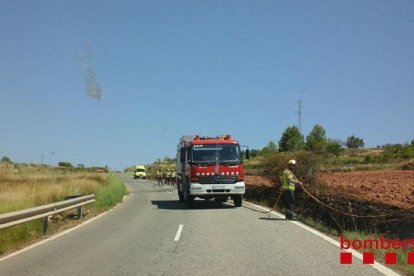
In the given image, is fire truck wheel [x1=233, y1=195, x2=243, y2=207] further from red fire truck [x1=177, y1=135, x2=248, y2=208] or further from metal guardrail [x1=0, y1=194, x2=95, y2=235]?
metal guardrail [x1=0, y1=194, x2=95, y2=235]

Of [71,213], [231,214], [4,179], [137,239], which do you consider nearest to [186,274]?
[137,239]

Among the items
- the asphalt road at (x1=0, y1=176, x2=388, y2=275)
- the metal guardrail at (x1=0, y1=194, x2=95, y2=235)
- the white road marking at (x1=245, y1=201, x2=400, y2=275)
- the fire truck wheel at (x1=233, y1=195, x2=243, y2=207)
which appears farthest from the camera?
the fire truck wheel at (x1=233, y1=195, x2=243, y2=207)

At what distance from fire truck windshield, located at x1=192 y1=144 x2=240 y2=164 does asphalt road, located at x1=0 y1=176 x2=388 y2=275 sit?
564 centimetres

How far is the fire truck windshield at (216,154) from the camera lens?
21.0 m

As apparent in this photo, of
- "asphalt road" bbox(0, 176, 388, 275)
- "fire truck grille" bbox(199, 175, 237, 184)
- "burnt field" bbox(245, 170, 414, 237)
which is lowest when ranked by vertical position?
"asphalt road" bbox(0, 176, 388, 275)

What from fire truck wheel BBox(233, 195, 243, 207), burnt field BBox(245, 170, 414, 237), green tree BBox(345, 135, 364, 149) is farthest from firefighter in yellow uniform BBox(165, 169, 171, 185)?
green tree BBox(345, 135, 364, 149)

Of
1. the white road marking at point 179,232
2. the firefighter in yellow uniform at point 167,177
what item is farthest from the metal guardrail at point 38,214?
the firefighter in yellow uniform at point 167,177

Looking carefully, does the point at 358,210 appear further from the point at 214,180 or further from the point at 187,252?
the point at 187,252

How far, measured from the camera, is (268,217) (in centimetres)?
1673

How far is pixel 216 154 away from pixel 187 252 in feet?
36.7

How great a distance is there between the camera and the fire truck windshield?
2100 centimetres

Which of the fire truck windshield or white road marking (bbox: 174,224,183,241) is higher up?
the fire truck windshield

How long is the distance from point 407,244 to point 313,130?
104 metres

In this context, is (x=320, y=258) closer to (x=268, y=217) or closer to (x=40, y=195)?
(x=268, y=217)
